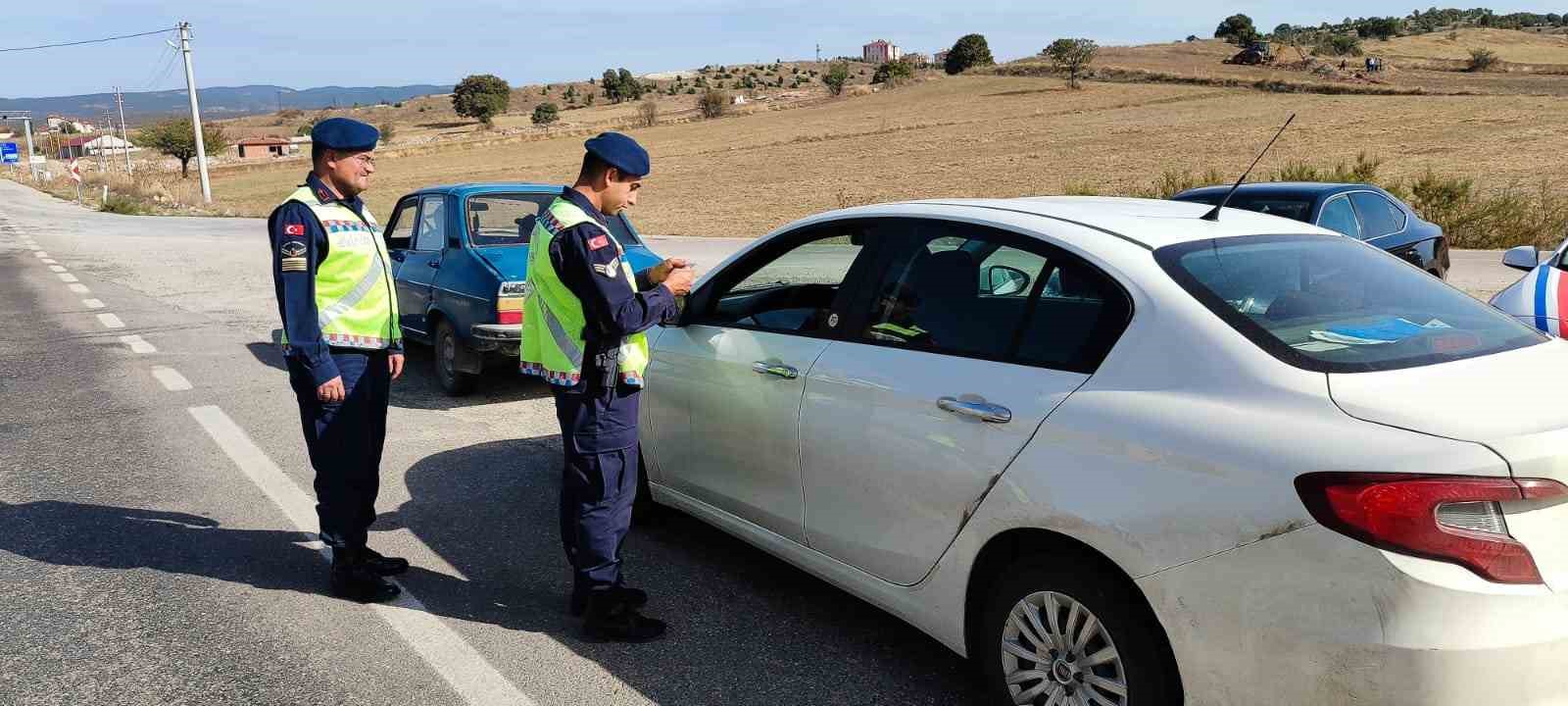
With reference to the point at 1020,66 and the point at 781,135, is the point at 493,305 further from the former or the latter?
the point at 1020,66

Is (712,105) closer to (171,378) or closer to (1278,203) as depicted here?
(1278,203)

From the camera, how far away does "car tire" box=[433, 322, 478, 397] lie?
7.75 meters

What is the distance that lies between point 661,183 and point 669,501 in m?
40.4

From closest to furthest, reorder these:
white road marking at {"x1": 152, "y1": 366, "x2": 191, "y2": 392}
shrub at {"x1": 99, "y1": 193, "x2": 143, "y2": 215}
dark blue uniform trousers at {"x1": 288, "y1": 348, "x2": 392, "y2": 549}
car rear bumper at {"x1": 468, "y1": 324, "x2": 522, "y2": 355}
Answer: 1. dark blue uniform trousers at {"x1": 288, "y1": 348, "x2": 392, "y2": 549}
2. car rear bumper at {"x1": 468, "y1": 324, "x2": 522, "y2": 355}
3. white road marking at {"x1": 152, "y1": 366, "x2": 191, "y2": 392}
4. shrub at {"x1": 99, "y1": 193, "x2": 143, "y2": 215}

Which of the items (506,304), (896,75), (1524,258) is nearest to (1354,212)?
(1524,258)

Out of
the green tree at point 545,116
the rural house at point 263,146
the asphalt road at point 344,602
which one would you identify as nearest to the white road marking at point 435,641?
the asphalt road at point 344,602

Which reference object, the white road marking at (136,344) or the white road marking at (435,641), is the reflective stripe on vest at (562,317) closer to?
the white road marking at (435,641)

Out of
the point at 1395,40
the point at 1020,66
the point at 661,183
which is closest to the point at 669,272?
the point at 661,183

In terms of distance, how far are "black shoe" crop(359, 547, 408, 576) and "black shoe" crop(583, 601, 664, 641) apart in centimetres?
98

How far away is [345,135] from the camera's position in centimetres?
397

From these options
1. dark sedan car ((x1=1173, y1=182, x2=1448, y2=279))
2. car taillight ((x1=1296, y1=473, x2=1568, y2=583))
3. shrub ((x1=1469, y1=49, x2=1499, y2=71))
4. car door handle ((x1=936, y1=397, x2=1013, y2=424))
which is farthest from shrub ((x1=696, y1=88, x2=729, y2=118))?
car taillight ((x1=1296, y1=473, x2=1568, y2=583))

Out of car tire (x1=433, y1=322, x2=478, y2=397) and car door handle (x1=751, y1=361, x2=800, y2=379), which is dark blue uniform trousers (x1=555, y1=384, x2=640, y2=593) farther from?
car tire (x1=433, y1=322, x2=478, y2=397)

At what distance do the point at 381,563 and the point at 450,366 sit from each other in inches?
146

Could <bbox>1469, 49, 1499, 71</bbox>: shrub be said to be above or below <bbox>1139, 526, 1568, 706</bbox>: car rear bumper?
above
